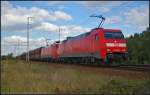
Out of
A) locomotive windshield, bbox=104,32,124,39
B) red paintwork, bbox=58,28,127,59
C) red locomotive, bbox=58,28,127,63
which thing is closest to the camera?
red locomotive, bbox=58,28,127,63

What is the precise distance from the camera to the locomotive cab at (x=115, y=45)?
2820cm

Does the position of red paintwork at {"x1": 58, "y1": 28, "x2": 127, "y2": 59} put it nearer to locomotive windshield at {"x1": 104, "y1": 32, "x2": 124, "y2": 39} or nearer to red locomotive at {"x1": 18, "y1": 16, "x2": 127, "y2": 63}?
red locomotive at {"x1": 18, "y1": 16, "x2": 127, "y2": 63}

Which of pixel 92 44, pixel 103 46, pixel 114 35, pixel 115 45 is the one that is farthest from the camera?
pixel 92 44

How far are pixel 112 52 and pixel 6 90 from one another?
16.0m

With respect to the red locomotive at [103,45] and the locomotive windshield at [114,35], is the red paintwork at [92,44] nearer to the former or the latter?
the red locomotive at [103,45]

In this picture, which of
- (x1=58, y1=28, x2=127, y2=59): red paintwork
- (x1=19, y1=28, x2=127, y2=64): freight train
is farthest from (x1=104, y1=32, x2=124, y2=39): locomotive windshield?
(x1=58, y1=28, x2=127, y2=59): red paintwork

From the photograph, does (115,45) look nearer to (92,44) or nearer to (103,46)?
(103,46)

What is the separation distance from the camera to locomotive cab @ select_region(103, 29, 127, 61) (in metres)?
28.2

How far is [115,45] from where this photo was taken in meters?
28.6

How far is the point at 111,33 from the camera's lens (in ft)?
97.1

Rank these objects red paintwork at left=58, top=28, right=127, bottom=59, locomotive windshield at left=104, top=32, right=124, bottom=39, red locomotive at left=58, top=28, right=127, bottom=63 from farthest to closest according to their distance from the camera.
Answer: locomotive windshield at left=104, top=32, right=124, bottom=39 → red paintwork at left=58, top=28, right=127, bottom=59 → red locomotive at left=58, top=28, right=127, bottom=63

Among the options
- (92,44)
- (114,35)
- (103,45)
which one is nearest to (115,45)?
(103,45)

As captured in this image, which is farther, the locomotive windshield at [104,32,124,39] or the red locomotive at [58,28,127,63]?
the locomotive windshield at [104,32,124,39]

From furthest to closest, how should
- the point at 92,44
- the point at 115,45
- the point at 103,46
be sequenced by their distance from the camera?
the point at 92,44
the point at 115,45
the point at 103,46
